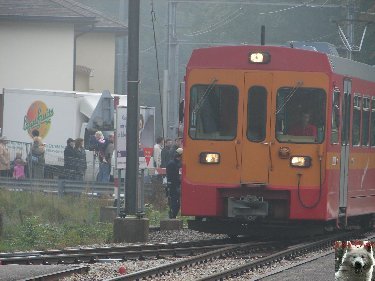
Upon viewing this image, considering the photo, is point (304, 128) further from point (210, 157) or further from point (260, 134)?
point (210, 157)

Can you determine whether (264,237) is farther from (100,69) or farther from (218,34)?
(218,34)

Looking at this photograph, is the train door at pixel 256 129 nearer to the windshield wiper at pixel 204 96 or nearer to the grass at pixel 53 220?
the windshield wiper at pixel 204 96

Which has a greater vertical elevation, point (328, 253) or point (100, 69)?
point (100, 69)

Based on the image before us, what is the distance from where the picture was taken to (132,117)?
22047mm

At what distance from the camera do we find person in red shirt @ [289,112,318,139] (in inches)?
806

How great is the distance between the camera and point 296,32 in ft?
207

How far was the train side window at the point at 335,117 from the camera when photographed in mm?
20703

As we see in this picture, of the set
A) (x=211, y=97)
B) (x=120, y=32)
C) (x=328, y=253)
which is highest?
(x=120, y=32)

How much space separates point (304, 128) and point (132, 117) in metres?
2.95

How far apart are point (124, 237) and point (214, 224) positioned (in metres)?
1.37

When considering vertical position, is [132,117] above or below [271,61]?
below

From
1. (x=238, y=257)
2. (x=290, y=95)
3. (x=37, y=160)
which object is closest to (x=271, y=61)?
(x=290, y=95)

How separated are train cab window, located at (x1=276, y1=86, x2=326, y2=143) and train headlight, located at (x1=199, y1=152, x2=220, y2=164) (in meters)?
0.92

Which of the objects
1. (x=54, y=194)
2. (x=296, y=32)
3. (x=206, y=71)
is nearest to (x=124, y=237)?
(x=206, y=71)
